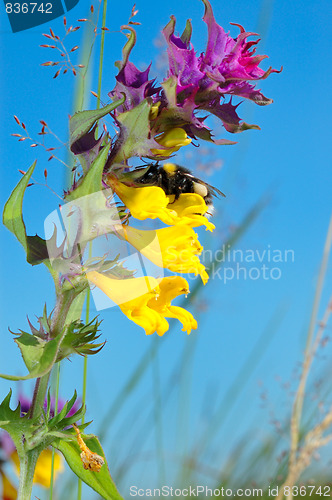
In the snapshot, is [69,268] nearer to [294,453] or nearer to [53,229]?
[53,229]

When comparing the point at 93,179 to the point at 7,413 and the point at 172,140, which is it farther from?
the point at 7,413

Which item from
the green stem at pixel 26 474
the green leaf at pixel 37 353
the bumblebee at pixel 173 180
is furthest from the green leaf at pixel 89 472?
the bumblebee at pixel 173 180

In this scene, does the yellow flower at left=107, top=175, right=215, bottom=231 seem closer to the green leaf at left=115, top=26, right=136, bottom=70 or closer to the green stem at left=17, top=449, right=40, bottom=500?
the green leaf at left=115, top=26, right=136, bottom=70

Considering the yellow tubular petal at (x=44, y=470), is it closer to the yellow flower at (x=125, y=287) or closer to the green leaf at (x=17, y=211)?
the yellow flower at (x=125, y=287)

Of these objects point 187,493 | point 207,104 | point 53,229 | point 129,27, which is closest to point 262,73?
point 207,104

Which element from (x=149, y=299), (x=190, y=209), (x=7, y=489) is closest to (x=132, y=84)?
(x=190, y=209)

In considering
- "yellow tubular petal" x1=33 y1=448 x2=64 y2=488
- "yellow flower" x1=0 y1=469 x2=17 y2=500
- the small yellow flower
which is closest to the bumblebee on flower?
the small yellow flower
